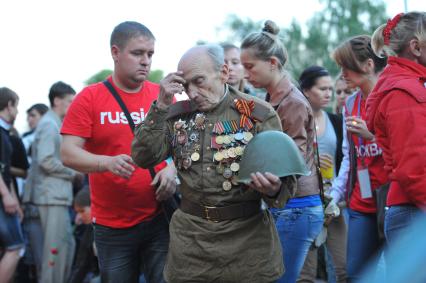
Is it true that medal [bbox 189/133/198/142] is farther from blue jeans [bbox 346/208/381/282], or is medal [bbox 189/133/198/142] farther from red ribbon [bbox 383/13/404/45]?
blue jeans [bbox 346/208/381/282]

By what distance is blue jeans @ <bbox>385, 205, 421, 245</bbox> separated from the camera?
364cm

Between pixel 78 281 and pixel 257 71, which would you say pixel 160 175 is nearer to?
pixel 257 71

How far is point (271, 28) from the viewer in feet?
15.5

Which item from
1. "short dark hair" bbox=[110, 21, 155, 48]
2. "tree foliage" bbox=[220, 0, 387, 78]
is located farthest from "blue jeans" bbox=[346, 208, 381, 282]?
"tree foliage" bbox=[220, 0, 387, 78]

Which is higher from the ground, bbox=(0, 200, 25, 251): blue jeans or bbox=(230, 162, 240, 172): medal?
bbox=(230, 162, 240, 172): medal

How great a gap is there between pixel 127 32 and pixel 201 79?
4.86 ft

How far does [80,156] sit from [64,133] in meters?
0.27

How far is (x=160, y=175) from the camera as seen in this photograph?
15.3 feet

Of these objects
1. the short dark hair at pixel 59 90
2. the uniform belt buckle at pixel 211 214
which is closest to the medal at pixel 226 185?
the uniform belt buckle at pixel 211 214

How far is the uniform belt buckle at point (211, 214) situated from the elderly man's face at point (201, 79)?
534mm

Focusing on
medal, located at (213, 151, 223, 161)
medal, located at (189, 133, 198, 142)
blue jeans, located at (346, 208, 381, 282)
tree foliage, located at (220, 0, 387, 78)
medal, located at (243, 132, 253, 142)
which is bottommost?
tree foliage, located at (220, 0, 387, 78)

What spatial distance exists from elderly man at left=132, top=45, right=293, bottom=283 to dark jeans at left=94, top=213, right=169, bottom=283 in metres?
1.14

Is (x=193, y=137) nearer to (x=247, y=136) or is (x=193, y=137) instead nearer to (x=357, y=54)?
(x=247, y=136)

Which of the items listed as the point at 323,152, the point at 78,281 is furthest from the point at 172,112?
the point at 78,281
